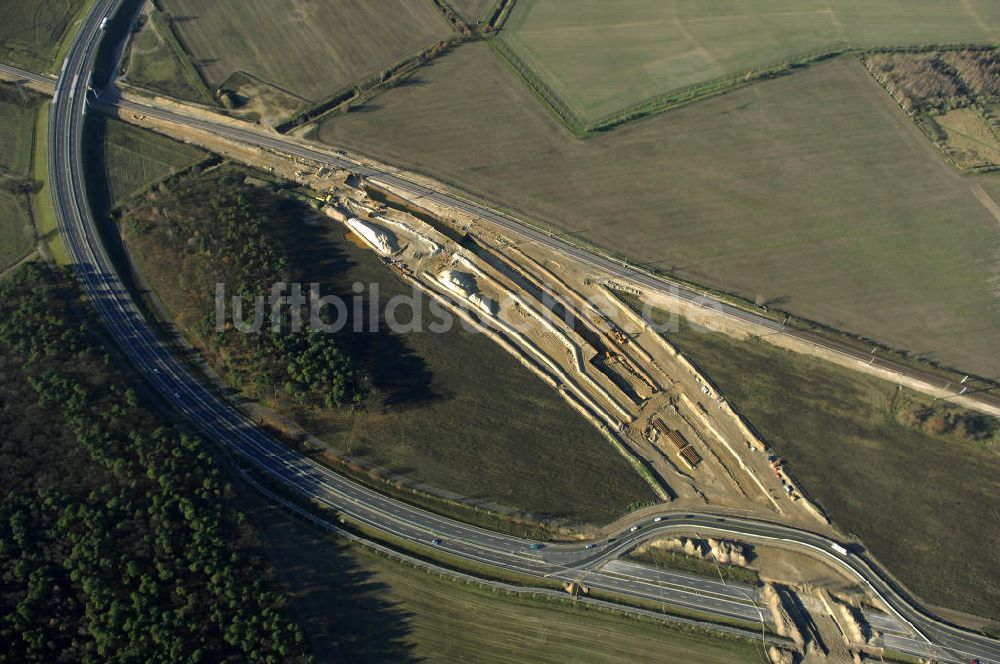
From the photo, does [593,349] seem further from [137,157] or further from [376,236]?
[137,157]

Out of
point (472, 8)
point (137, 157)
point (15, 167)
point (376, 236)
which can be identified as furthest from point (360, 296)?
point (472, 8)

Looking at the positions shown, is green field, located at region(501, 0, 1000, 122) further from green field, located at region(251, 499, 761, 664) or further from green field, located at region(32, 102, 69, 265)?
green field, located at region(32, 102, 69, 265)

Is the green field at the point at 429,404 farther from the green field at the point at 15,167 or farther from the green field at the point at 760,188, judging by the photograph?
the green field at the point at 760,188

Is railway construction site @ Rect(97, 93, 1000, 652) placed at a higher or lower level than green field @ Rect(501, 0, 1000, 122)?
lower

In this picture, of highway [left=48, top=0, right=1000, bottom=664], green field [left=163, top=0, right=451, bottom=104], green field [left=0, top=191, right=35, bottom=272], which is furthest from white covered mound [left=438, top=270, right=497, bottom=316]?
green field [left=0, top=191, right=35, bottom=272]

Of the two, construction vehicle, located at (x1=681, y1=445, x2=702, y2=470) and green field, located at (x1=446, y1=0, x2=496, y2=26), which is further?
green field, located at (x1=446, y1=0, x2=496, y2=26)

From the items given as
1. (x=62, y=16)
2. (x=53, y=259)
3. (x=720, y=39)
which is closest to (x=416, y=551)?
(x=53, y=259)
